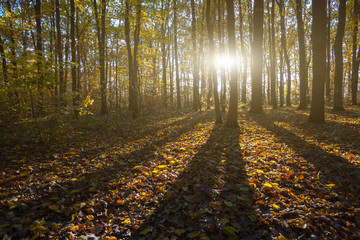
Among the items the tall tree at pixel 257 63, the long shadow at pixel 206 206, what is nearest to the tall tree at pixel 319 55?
the tall tree at pixel 257 63

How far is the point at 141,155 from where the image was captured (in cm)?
556

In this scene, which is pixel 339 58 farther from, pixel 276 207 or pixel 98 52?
pixel 98 52

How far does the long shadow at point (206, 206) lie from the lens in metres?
2.36

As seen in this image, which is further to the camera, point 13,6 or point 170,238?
point 13,6

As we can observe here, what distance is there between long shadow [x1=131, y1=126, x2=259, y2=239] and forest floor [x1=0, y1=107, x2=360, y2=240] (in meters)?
0.02

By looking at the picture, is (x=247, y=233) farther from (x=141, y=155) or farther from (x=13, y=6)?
(x=13, y=6)

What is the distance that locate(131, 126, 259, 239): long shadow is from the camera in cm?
236

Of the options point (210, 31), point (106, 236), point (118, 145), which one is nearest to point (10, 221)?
point (106, 236)

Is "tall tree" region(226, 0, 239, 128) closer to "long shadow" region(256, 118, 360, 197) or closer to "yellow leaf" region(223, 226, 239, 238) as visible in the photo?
"long shadow" region(256, 118, 360, 197)

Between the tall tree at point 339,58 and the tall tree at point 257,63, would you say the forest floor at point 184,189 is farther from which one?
the tall tree at point 339,58

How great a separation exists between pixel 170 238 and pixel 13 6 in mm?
19460

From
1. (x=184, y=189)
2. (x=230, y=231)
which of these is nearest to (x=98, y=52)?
(x=184, y=189)

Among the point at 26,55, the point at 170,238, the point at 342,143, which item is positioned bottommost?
the point at 170,238

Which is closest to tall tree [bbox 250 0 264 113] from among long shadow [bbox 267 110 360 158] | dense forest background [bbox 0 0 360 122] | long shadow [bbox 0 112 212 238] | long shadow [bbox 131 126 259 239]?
dense forest background [bbox 0 0 360 122]
